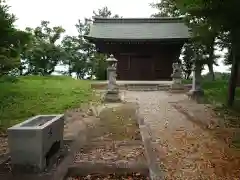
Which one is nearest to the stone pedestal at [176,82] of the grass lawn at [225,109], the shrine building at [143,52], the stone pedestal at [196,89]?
the grass lawn at [225,109]

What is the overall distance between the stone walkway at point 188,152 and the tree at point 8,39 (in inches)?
246

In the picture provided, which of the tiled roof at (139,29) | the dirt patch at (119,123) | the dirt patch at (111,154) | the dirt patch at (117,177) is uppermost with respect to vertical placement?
the tiled roof at (139,29)

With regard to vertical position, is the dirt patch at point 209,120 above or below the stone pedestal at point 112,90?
below

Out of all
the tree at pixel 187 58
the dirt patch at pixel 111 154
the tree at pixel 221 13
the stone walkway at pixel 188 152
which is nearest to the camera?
the stone walkway at pixel 188 152

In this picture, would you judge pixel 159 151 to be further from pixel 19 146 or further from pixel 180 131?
pixel 19 146

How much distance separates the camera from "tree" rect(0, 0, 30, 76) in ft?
38.2

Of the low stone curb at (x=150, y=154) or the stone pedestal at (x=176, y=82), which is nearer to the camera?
the low stone curb at (x=150, y=154)

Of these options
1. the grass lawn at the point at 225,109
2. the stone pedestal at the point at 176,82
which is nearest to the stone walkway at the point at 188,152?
the grass lawn at the point at 225,109

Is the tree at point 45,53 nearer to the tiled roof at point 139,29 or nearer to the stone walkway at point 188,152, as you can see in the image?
the tiled roof at point 139,29

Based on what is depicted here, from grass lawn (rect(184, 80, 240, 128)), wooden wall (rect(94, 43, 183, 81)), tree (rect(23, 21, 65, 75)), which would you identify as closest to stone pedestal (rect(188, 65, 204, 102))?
grass lawn (rect(184, 80, 240, 128))

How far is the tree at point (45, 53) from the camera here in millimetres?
28828

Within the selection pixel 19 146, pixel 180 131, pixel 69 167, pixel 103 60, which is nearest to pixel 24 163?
pixel 19 146

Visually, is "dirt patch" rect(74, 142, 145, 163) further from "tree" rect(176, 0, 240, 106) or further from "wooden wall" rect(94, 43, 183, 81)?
"wooden wall" rect(94, 43, 183, 81)

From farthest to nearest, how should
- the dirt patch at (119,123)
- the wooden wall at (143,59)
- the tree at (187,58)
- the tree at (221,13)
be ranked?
the tree at (187,58)
the wooden wall at (143,59)
the tree at (221,13)
the dirt patch at (119,123)
